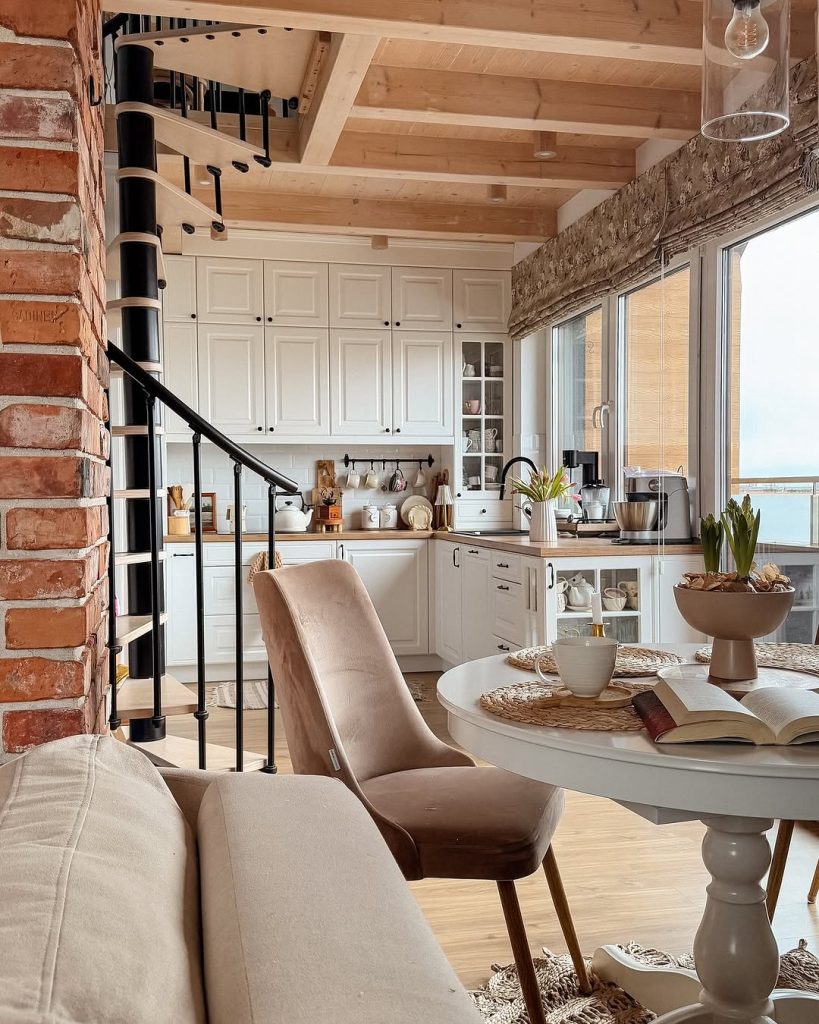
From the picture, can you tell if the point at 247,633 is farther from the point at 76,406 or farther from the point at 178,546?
the point at 76,406

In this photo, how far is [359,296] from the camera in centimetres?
589

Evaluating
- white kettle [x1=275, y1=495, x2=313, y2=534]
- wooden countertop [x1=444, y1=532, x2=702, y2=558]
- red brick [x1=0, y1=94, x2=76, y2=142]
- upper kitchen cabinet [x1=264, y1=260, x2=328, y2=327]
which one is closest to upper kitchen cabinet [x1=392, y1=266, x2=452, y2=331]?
upper kitchen cabinet [x1=264, y1=260, x2=328, y2=327]

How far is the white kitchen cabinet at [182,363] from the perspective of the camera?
558 cm

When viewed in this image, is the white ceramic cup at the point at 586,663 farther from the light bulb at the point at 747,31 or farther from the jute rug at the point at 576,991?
the light bulb at the point at 747,31

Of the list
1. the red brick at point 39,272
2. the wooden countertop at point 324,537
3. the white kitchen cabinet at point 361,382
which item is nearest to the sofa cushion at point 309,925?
the red brick at point 39,272

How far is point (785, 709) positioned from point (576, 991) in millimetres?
1061

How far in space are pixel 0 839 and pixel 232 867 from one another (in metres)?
0.17

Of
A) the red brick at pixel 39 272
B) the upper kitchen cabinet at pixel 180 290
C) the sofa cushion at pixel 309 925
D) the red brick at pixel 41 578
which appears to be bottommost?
the sofa cushion at pixel 309 925

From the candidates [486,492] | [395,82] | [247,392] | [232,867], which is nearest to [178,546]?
[247,392]

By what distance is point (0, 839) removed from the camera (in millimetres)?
676

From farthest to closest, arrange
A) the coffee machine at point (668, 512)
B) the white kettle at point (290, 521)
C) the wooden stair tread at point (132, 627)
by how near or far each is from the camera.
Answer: the white kettle at point (290, 521) → the coffee machine at point (668, 512) → the wooden stair tread at point (132, 627)

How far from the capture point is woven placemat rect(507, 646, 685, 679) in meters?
1.82

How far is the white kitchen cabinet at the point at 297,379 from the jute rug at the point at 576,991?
4043 millimetres

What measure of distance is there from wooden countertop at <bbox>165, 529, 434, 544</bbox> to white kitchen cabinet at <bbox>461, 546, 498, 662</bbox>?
2.12 ft
